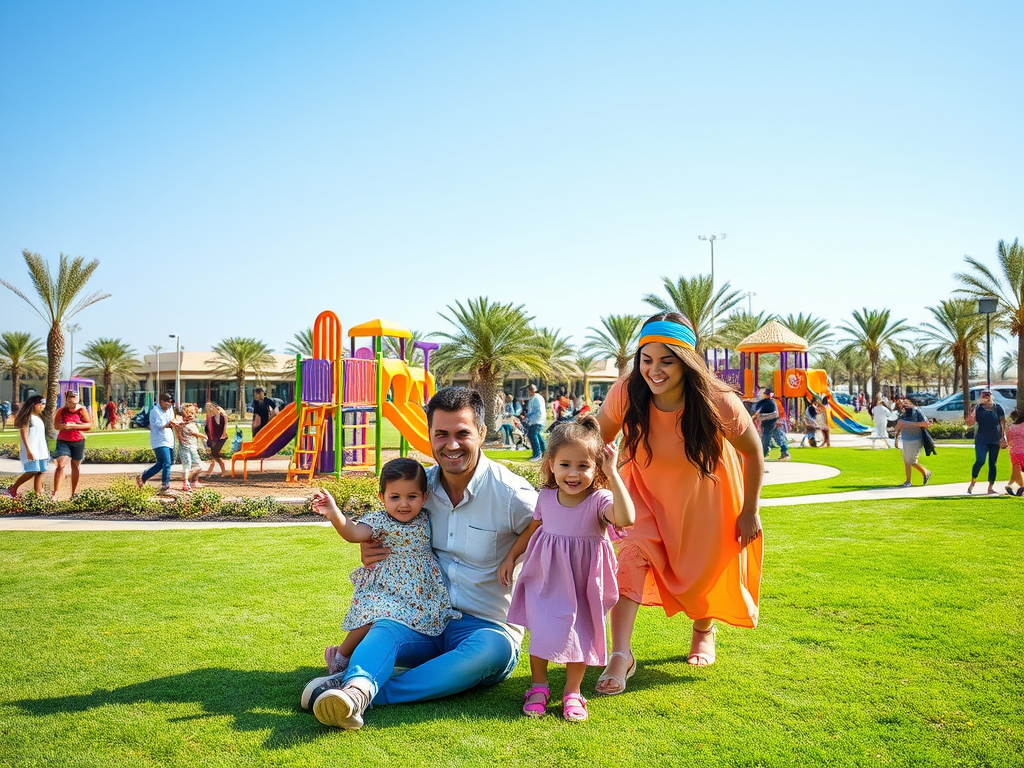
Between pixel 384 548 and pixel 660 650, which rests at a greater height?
pixel 384 548

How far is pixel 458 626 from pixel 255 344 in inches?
1974

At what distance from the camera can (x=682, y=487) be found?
160 inches

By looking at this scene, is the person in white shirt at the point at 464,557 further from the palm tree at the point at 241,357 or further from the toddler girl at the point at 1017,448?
the palm tree at the point at 241,357

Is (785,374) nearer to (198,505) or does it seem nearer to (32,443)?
A: (198,505)

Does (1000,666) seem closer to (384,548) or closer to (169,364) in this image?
(384,548)

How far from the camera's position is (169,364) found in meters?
63.8

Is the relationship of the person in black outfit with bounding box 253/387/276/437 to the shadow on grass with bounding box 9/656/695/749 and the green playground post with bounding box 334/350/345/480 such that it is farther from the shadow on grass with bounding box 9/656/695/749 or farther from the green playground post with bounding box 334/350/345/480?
the shadow on grass with bounding box 9/656/695/749

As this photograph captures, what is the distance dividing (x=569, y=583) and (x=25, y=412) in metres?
10.6

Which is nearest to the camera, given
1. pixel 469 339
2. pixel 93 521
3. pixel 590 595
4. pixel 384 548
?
pixel 590 595

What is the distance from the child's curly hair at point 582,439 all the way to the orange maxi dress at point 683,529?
0.53 meters

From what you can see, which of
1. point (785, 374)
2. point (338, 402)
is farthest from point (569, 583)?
point (785, 374)

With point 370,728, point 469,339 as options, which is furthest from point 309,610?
point 469,339

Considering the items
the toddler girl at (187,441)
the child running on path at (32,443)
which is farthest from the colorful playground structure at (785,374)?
the child running on path at (32,443)

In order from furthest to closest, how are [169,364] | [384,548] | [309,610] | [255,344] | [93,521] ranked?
[169,364]
[255,344]
[93,521]
[309,610]
[384,548]
